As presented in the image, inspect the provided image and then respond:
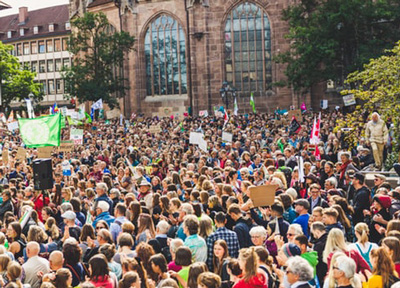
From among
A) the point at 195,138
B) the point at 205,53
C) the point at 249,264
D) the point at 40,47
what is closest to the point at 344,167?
the point at 195,138

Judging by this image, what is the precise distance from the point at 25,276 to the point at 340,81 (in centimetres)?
3567

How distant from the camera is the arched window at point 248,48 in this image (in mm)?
47062

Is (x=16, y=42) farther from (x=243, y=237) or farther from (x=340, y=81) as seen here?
(x=243, y=237)

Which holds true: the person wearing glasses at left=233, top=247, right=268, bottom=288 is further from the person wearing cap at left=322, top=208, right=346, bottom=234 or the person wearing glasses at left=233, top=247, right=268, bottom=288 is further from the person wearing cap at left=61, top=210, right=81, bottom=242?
the person wearing cap at left=61, top=210, right=81, bottom=242

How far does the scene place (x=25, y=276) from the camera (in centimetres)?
815

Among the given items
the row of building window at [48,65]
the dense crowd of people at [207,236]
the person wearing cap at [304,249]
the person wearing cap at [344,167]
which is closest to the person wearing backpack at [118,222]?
the dense crowd of people at [207,236]

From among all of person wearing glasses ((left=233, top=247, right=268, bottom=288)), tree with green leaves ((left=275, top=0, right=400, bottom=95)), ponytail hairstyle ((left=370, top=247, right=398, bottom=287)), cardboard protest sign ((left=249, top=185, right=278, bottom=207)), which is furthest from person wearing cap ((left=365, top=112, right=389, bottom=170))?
tree with green leaves ((left=275, top=0, right=400, bottom=95))

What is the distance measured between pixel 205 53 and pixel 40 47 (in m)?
44.4

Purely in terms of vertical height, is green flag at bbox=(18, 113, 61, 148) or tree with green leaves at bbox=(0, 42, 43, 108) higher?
tree with green leaves at bbox=(0, 42, 43, 108)

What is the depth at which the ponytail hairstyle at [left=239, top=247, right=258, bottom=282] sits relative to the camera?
6.90 m

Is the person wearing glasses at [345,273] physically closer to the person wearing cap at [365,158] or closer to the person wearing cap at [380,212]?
the person wearing cap at [380,212]

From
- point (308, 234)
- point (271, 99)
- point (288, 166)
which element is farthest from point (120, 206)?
point (271, 99)

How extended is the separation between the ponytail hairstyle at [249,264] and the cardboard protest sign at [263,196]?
3.50 meters

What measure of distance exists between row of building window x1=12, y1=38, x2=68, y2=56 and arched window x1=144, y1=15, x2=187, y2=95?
35745 mm
